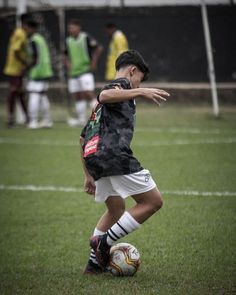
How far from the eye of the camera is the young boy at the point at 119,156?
5047mm

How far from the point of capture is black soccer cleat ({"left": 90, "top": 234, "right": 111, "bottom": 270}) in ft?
17.3

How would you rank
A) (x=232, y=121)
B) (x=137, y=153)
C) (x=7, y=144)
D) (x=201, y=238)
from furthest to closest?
1. (x=232, y=121)
2. (x=7, y=144)
3. (x=137, y=153)
4. (x=201, y=238)

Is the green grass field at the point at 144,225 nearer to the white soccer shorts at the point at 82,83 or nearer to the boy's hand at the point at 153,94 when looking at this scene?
the boy's hand at the point at 153,94

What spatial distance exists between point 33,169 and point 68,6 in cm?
1033

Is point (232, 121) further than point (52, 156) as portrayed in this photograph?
Yes

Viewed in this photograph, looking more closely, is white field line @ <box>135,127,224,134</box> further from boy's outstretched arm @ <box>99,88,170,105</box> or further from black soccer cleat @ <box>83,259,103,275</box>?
boy's outstretched arm @ <box>99,88,170,105</box>

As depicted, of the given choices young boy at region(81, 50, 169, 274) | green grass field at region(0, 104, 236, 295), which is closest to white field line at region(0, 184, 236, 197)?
green grass field at region(0, 104, 236, 295)

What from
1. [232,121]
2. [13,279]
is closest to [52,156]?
[232,121]

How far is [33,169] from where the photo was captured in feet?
34.6

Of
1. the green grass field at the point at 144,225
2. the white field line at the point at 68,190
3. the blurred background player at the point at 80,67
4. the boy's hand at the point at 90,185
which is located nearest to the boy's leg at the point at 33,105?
the blurred background player at the point at 80,67

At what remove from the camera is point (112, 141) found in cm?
507

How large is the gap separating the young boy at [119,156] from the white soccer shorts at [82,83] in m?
10.5

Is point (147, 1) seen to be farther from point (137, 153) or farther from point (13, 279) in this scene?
point (13, 279)

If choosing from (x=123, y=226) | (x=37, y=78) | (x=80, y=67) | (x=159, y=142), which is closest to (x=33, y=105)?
(x=37, y=78)
